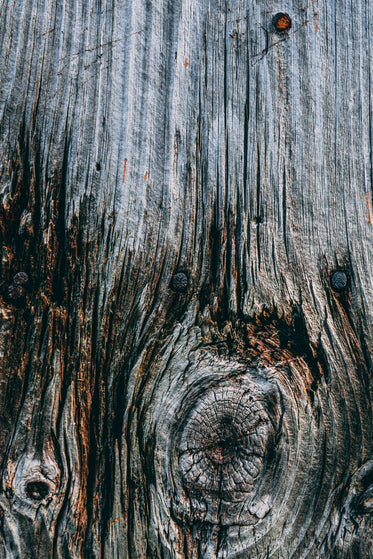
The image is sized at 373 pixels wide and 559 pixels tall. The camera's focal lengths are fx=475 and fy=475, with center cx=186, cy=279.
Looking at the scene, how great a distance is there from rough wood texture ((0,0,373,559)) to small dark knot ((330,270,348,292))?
0.8 inches

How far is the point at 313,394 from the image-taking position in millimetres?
1472

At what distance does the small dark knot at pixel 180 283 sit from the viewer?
1.51 meters

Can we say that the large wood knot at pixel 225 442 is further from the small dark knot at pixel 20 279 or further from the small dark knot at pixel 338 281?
the small dark knot at pixel 20 279

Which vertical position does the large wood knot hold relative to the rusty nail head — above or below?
below

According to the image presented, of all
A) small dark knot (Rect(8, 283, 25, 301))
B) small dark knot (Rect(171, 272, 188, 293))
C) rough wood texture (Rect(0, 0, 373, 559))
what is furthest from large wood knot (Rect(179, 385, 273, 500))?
small dark knot (Rect(8, 283, 25, 301))

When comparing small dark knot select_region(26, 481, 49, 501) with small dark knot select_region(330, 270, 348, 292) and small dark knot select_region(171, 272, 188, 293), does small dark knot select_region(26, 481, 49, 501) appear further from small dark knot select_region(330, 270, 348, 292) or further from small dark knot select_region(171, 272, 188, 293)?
small dark knot select_region(330, 270, 348, 292)

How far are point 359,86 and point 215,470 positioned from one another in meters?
1.31

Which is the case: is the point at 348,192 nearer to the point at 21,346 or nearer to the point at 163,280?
the point at 163,280

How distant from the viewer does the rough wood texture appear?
4.67 ft

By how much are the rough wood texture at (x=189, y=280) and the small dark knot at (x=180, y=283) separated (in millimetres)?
20

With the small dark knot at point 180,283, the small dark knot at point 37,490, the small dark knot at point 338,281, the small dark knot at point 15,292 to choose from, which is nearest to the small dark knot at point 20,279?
the small dark knot at point 15,292

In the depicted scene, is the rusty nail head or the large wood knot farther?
the rusty nail head

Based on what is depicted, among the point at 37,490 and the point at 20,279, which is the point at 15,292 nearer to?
the point at 20,279

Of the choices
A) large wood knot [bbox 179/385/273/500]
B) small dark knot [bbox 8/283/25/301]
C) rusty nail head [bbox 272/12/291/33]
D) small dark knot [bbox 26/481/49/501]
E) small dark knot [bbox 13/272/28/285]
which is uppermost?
rusty nail head [bbox 272/12/291/33]
